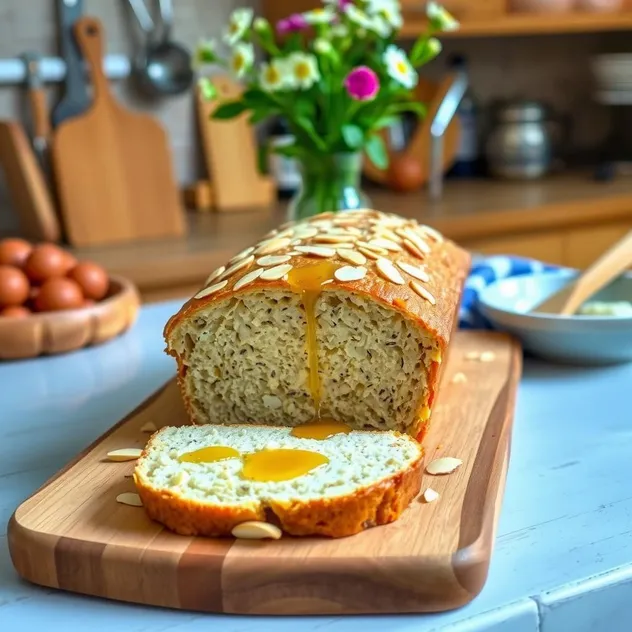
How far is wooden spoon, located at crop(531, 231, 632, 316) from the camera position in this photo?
129 cm

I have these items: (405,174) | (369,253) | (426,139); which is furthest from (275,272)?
(426,139)

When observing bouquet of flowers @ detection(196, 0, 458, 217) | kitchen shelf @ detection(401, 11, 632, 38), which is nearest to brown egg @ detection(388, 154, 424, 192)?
kitchen shelf @ detection(401, 11, 632, 38)

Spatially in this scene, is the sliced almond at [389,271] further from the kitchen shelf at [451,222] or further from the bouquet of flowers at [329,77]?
the kitchen shelf at [451,222]

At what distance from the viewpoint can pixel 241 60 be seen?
1.53m

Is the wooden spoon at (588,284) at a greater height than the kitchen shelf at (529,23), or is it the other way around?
the kitchen shelf at (529,23)

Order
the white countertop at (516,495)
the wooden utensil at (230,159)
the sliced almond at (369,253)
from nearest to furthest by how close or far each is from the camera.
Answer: the white countertop at (516,495), the sliced almond at (369,253), the wooden utensil at (230,159)

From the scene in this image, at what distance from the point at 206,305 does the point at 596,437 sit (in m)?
0.43

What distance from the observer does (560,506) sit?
31.6 inches

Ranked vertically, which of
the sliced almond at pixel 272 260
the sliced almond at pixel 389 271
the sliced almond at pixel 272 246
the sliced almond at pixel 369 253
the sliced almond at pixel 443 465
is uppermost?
the sliced almond at pixel 272 260

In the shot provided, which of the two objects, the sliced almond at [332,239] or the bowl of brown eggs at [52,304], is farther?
the bowl of brown eggs at [52,304]

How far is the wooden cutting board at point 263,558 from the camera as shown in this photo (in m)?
0.66

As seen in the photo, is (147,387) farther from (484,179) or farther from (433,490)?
(484,179)

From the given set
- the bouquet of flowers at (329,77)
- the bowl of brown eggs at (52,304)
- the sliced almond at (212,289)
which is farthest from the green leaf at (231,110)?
the sliced almond at (212,289)

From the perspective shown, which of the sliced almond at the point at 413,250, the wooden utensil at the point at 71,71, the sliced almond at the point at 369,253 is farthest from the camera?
the wooden utensil at the point at 71,71
